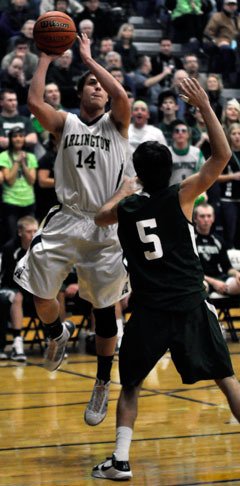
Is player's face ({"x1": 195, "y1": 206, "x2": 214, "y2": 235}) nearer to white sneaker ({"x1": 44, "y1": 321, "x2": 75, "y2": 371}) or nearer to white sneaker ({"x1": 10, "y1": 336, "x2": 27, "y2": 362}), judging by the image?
white sneaker ({"x1": 10, "y1": 336, "x2": 27, "y2": 362})

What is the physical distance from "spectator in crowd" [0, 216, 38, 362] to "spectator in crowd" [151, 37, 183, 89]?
4.96m

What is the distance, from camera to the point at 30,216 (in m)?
10.8

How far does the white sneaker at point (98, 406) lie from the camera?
6.52 m

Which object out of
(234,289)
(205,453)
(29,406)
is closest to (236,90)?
(234,289)

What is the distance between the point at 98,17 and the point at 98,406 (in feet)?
32.9

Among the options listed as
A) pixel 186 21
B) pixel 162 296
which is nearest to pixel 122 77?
pixel 186 21

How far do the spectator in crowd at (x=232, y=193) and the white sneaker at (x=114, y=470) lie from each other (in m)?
6.91

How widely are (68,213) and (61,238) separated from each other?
0.55ft

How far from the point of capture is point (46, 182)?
11422 millimetres

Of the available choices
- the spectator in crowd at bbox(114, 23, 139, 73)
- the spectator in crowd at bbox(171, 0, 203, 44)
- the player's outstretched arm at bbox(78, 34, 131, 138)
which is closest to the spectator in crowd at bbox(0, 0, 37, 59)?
the spectator in crowd at bbox(114, 23, 139, 73)

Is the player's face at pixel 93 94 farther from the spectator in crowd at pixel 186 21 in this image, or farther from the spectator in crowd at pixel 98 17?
the spectator in crowd at pixel 186 21

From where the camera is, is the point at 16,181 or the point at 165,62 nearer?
the point at 16,181

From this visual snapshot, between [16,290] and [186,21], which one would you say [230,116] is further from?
[186,21]

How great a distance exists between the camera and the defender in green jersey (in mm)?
5410
